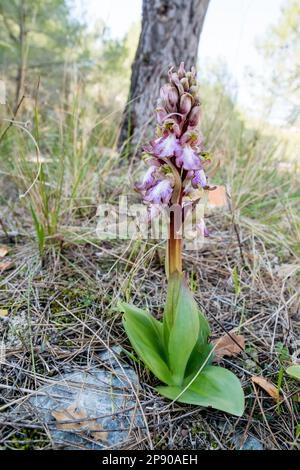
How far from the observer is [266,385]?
3.77 feet

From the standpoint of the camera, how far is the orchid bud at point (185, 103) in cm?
96

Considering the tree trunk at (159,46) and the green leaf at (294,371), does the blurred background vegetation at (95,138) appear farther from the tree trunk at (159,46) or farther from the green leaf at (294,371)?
the green leaf at (294,371)

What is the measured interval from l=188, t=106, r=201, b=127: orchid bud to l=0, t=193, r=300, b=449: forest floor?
2.07ft

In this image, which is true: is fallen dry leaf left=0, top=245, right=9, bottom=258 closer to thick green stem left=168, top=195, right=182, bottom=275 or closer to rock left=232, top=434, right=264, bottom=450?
thick green stem left=168, top=195, right=182, bottom=275

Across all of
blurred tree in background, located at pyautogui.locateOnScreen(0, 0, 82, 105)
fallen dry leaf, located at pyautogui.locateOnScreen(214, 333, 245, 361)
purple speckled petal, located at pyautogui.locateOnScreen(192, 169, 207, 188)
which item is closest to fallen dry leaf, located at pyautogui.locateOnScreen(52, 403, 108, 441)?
fallen dry leaf, located at pyautogui.locateOnScreen(214, 333, 245, 361)

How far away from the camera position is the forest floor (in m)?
1.03

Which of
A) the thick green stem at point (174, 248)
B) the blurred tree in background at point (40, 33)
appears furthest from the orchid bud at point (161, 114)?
the blurred tree in background at point (40, 33)

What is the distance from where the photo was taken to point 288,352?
135cm

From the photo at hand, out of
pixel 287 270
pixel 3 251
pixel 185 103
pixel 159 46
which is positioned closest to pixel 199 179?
pixel 185 103

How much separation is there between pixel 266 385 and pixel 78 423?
0.62 meters

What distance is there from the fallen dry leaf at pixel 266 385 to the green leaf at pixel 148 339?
0.96 feet
